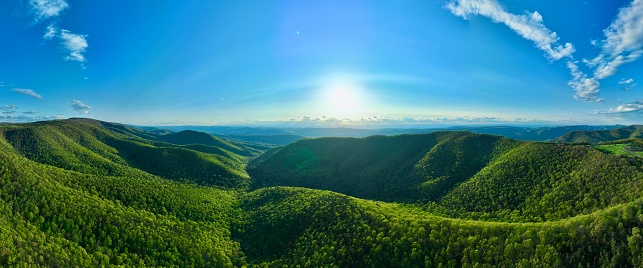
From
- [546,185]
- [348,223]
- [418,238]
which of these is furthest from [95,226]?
[546,185]

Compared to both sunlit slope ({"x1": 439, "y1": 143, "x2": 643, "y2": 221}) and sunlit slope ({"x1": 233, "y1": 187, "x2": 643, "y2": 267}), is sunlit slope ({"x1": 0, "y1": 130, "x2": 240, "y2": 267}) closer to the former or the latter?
sunlit slope ({"x1": 233, "y1": 187, "x2": 643, "y2": 267})

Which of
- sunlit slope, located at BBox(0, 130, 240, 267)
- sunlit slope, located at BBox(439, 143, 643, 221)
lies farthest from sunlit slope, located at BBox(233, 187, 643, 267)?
sunlit slope, located at BBox(439, 143, 643, 221)

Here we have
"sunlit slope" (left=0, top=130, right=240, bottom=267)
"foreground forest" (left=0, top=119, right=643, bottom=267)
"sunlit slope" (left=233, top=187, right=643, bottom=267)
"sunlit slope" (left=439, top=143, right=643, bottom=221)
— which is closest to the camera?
"sunlit slope" (left=233, top=187, right=643, bottom=267)

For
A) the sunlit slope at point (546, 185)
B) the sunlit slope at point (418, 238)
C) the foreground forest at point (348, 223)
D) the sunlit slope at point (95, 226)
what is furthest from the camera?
the sunlit slope at point (546, 185)

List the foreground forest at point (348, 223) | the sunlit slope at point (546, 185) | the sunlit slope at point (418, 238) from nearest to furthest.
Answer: the sunlit slope at point (418, 238) < the foreground forest at point (348, 223) < the sunlit slope at point (546, 185)

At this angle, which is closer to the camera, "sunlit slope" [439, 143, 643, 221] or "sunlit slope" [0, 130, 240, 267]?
"sunlit slope" [0, 130, 240, 267]

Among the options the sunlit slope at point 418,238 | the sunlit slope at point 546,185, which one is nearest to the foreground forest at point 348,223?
the sunlit slope at point 418,238

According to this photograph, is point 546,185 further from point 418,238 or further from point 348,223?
point 348,223

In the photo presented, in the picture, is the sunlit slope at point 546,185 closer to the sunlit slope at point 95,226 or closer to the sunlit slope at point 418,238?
the sunlit slope at point 418,238

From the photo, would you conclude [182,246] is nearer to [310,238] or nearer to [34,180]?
[310,238]
